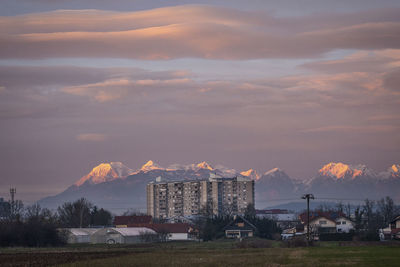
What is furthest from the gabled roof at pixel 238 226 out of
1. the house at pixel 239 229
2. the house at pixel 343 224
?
the house at pixel 343 224

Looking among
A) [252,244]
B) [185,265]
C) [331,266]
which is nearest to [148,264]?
[185,265]

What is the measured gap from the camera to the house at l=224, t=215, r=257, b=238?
151 metres

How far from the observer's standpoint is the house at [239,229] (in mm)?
150625

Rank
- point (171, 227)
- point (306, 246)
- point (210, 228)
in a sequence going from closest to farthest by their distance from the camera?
point (306, 246) < point (210, 228) < point (171, 227)

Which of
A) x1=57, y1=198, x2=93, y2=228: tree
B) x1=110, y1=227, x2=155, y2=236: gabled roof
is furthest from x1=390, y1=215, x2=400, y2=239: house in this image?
x1=57, y1=198, x2=93, y2=228: tree

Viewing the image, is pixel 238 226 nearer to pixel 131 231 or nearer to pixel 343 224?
pixel 131 231

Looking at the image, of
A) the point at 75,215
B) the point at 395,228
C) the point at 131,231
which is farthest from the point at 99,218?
the point at 395,228

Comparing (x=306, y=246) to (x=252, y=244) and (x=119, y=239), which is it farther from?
(x=119, y=239)

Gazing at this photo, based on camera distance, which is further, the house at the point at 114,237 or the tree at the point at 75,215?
the tree at the point at 75,215

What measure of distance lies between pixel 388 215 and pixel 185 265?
126681mm

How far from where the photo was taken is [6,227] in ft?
381

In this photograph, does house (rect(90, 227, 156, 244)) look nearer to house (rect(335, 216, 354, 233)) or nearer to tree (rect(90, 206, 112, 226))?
house (rect(335, 216, 354, 233))

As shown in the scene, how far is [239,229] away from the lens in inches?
5969

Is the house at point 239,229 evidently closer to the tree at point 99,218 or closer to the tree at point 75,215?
the tree at point 75,215
